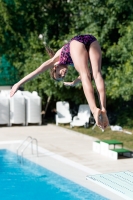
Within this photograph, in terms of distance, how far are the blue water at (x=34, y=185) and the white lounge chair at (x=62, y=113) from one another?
5900mm

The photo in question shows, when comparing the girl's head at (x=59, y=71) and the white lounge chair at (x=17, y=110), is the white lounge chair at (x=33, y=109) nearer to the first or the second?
the white lounge chair at (x=17, y=110)

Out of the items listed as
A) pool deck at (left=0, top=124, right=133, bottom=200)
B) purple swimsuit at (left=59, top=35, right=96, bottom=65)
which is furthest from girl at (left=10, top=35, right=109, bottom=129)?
pool deck at (left=0, top=124, right=133, bottom=200)

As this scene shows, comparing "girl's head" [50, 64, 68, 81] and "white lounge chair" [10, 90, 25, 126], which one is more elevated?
"girl's head" [50, 64, 68, 81]

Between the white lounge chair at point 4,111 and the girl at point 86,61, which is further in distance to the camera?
the white lounge chair at point 4,111

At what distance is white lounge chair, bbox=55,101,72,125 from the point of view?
1958cm

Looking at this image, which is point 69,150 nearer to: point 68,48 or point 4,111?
point 4,111

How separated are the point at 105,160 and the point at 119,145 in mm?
1849

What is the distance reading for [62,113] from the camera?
19781 mm

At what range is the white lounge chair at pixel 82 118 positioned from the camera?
741 inches

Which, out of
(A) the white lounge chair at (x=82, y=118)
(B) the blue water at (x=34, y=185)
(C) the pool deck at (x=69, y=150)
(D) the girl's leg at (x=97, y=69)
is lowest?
(B) the blue water at (x=34, y=185)

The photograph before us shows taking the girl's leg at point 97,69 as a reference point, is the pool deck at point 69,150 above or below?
below

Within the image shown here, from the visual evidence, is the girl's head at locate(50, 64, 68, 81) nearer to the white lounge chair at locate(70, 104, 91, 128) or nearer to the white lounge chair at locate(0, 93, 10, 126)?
the white lounge chair at locate(70, 104, 91, 128)

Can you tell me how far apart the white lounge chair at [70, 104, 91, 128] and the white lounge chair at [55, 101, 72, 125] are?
0.48 meters

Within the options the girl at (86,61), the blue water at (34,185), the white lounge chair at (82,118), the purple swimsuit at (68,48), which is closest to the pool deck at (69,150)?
the blue water at (34,185)
